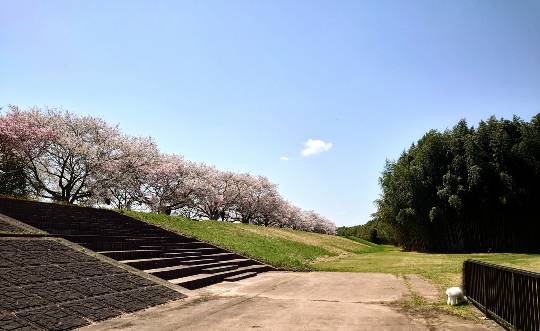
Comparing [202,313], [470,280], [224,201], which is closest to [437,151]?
[470,280]

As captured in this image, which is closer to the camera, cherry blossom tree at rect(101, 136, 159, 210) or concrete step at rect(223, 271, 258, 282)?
concrete step at rect(223, 271, 258, 282)

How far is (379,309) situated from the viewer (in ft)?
27.3

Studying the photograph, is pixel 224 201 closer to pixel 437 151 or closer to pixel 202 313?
pixel 437 151

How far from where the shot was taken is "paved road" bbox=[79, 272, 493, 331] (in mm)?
6738

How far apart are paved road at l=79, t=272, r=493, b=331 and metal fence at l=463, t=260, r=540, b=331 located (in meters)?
0.47

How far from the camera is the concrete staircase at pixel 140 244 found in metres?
11.1

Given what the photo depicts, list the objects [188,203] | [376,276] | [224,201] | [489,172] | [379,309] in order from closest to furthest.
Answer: [379,309] < [376,276] < [489,172] < [188,203] < [224,201]

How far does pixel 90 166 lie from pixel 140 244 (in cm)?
2422

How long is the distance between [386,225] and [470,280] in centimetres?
2635

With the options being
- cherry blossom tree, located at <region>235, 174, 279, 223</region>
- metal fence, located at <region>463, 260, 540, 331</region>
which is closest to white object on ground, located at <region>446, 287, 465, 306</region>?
metal fence, located at <region>463, 260, 540, 331</region>

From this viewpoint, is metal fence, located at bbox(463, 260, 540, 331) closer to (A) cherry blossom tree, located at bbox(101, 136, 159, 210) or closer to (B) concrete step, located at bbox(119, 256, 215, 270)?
(B) concrete step, located at bbox(119, 256, 215, 270)

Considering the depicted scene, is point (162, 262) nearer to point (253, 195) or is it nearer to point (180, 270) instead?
point (180, 270)

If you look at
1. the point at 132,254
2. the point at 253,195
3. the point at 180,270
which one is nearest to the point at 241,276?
the point at 180,270

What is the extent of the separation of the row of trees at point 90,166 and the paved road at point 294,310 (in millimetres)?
25592
